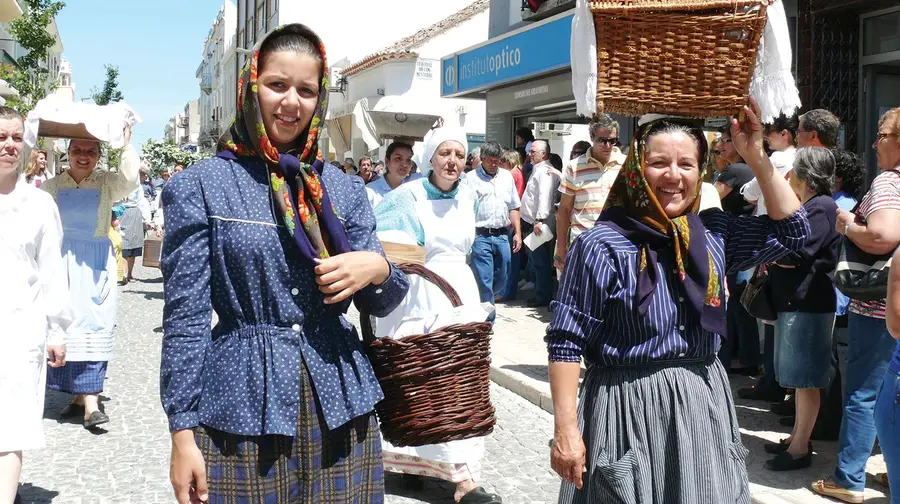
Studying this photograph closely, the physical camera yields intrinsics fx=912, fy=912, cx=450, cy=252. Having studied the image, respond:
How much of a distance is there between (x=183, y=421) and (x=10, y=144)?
2405 mm

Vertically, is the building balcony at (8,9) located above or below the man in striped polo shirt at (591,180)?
above

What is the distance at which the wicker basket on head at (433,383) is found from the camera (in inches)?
128

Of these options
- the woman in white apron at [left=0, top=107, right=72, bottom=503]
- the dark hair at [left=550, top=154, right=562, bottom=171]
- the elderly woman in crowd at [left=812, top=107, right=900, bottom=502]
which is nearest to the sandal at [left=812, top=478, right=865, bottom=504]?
the elderly woman in crowd at [left=812, top=107, right=900, bottom=502]

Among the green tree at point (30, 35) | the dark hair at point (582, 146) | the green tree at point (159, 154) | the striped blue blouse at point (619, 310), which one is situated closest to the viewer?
the striped blue blouse at point (619, 310)

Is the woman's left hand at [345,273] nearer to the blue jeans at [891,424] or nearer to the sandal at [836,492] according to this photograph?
the blue jeans at [891,424]

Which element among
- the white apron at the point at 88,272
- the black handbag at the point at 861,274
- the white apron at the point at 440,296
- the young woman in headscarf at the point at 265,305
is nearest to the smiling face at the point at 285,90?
the young woman in headscarf at the point at 265,305

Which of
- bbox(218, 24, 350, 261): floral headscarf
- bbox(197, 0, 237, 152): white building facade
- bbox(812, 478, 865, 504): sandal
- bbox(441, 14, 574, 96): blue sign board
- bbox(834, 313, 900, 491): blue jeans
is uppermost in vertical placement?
bbox(197, 0, 237, 152): white building facade

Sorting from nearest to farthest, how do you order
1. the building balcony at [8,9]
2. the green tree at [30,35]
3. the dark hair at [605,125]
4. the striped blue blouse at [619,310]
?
the striped blue blouse at [619,310], the dark hair at [605,125], the building balcony at [8,9], the green tree at [30,35]

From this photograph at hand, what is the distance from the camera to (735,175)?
6934 millimetres

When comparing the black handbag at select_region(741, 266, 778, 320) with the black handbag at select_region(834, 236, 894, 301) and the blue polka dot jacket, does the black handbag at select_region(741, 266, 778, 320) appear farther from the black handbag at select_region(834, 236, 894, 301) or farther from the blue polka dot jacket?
the blue polka dot jacket

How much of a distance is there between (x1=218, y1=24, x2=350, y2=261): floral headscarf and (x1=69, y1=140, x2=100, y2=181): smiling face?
4.63 meters

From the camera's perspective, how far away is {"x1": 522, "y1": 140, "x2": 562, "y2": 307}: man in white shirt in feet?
36.2

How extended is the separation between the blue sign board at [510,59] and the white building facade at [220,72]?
113ft

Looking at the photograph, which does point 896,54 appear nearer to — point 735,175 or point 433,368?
point 735,175
